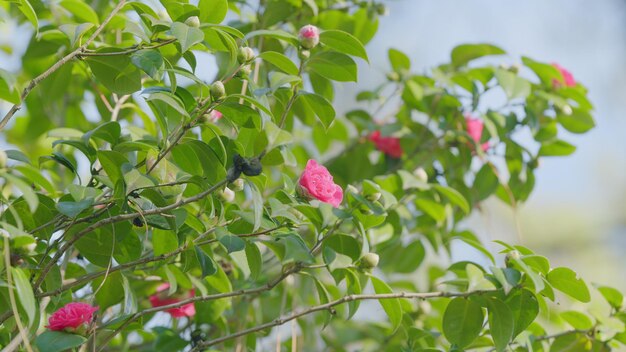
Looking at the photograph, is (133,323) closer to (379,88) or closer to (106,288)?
(106,288)

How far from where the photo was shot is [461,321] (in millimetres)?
1216

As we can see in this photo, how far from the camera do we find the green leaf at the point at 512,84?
1.54 metres

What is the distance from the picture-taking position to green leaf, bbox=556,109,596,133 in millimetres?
1675

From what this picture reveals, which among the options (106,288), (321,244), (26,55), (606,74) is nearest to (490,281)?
(321,244)

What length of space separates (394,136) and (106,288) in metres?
0.69

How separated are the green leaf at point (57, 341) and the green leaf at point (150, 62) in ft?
1.05

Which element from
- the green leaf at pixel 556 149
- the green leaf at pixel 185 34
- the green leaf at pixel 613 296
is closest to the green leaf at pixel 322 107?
the green leaf at pixel 185 34

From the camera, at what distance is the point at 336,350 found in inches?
68.0

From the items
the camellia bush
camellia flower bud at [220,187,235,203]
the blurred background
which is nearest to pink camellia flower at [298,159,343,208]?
the camellia bush

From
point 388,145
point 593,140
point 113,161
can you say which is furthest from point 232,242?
A: point 593,140

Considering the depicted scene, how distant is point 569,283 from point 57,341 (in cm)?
67

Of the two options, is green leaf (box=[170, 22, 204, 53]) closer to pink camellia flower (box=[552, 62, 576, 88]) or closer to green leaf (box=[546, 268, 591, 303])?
green leaf (box=[546, 268, 591, 303])

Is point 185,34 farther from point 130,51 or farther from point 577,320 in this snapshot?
point 577,320

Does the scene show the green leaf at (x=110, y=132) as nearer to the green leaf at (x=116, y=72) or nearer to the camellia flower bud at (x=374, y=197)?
the green leaf at (x=116, y=72)
